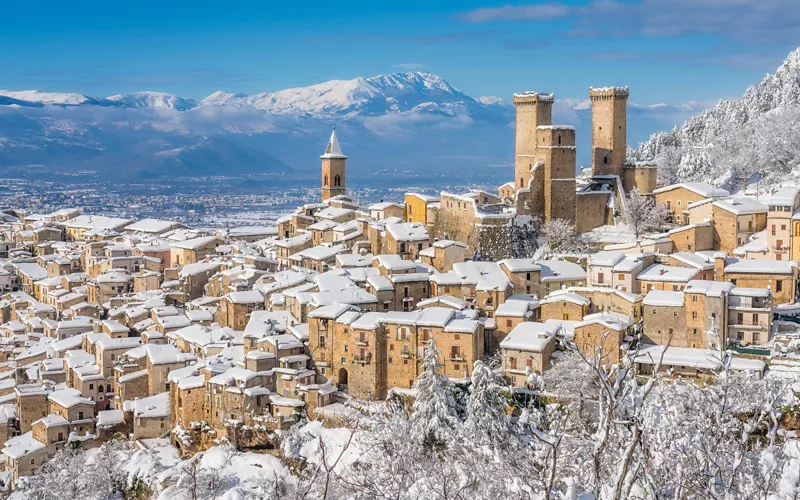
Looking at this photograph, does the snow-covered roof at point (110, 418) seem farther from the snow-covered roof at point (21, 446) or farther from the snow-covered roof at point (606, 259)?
the snow-covered roof at point (606, 259)

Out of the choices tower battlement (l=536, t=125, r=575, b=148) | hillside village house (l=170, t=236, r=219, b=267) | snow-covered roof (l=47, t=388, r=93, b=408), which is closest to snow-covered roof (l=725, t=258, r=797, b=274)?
tower battlement (l=536, t=125, r=575, b=148)

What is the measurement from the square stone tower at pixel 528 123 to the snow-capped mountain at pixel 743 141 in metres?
17.3

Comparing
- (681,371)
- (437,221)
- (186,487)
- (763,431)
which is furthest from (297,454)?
(437,221)

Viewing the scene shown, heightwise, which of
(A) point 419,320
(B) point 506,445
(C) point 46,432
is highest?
(A) point 419,320

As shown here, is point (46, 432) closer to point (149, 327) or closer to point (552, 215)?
point (149, 327)

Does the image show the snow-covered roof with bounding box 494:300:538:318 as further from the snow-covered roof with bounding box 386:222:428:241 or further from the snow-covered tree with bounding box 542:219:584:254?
the snow-covered roof with bounding box 386:222:428:241

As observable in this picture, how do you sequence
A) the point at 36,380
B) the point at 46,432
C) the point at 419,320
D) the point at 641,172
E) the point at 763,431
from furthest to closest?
the point at 641,172
the point at 36,380
the point at 46,432
the point at 419,320
the point at 763,431

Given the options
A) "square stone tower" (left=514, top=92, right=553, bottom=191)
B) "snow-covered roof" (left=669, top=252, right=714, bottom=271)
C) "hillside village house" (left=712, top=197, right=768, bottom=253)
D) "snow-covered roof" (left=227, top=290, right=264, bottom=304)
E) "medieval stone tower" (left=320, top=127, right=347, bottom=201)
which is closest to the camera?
"snow-covered roof" (left=669, top=252, right=714, bottom=271)

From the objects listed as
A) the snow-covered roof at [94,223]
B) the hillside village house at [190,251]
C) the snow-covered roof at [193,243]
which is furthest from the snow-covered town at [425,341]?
the snow-covered roof at [94,223]

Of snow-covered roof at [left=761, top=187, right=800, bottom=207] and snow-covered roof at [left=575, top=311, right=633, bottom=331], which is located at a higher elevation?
snow-covered roof at [left=761, top=187, right=800, bottom=207]

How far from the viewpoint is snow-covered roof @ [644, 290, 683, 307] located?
37.4m

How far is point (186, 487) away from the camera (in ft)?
117

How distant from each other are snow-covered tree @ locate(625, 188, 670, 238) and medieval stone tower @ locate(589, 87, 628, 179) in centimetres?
366

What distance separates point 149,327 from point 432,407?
2754 cm
